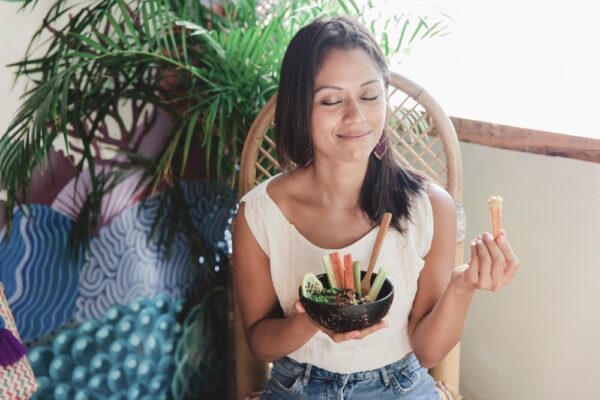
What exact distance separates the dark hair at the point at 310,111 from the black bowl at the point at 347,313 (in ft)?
0.93

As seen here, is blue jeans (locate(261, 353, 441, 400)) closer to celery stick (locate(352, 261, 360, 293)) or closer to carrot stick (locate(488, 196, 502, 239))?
celery stick (locate(352, 261, 360, 293))

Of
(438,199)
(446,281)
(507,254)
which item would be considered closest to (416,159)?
(438,199)

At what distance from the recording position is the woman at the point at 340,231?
3.52 ft

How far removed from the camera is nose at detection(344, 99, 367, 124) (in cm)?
106

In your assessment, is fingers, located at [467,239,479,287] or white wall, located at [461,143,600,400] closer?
fingers, located at [467,239,479,287]

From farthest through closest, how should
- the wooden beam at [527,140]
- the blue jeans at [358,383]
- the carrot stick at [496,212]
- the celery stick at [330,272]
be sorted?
1. the wooden beam at [527,140]
2. the blue jeans at [358,383]
3. the celery stick at [330,272]
4. the carrot stick at [496,212]

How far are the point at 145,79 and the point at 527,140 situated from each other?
0.96 meters

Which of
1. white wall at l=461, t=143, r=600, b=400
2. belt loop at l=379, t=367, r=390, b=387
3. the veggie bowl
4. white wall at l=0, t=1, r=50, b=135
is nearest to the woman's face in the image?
the veggie bowl

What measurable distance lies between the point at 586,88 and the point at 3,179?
139 centimetres

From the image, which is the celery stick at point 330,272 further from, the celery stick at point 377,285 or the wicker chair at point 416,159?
the wicker chair at point 416,159

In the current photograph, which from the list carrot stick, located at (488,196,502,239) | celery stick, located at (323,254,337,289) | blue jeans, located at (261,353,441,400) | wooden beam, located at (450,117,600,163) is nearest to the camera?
carrot stick, located at (488,196,502,239)

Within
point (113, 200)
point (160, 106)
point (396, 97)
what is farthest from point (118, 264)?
point (396, 97)

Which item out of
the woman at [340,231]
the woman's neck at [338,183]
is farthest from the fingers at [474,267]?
the woman's neck at [338,183]

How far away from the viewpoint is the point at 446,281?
1.19m
